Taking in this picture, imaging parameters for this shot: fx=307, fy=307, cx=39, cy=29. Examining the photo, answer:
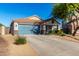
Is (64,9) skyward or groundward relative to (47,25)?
skyward

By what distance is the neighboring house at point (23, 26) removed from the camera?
11.1 metres

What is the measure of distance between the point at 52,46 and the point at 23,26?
1316 mm

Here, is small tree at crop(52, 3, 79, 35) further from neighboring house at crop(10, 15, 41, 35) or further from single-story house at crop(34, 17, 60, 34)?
neighboring house at crop(10, 15, 41, 35)

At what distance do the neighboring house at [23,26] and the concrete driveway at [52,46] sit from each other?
0.27m

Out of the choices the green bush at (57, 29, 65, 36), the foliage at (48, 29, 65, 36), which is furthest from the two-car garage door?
the green bush at (57, 29, 65, 36)

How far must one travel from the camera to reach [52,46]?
1098cm

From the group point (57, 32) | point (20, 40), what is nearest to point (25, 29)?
point (20, 40)

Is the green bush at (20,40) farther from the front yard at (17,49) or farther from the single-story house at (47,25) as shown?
the single-story house at (47,25)

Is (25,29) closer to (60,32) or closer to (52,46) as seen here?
(52,46)

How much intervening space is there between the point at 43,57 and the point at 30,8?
1777 mm

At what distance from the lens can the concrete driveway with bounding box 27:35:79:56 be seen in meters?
10.7

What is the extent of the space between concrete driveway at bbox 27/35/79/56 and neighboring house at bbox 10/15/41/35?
0.27m

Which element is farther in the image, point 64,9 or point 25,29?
point 64,9

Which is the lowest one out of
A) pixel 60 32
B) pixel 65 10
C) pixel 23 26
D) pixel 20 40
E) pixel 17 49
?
pixel 17 49
